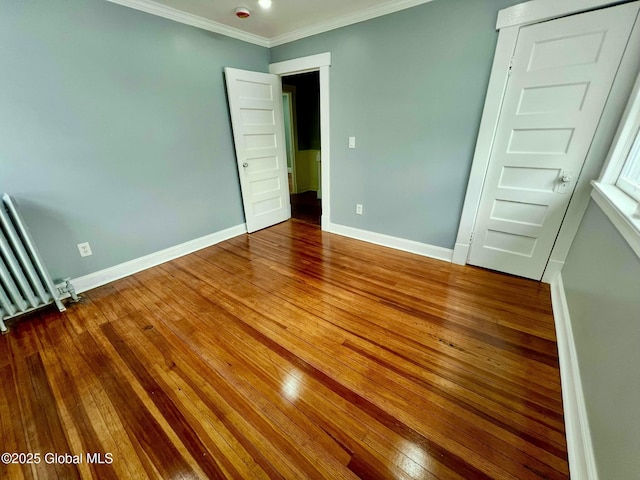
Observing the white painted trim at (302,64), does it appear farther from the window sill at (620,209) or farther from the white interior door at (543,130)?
the window sill at (620,209)

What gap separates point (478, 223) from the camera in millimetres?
2416

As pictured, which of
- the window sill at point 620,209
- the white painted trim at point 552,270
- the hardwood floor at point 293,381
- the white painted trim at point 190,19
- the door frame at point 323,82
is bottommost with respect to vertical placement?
the hardwood floor at point 293,381

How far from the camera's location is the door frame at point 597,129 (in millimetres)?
1646

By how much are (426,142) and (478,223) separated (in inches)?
36.1

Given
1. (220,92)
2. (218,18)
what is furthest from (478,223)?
(218,18)

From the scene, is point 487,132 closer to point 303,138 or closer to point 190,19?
point 190,19

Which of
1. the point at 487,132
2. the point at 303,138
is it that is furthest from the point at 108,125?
the point at 303,138

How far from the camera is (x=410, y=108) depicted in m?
2.48

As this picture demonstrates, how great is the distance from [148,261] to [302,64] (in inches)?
110

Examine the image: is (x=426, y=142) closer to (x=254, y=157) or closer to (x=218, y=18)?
(x=254, y=157)

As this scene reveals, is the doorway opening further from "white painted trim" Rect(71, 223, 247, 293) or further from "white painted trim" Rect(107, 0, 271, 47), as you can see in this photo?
"white painted trim" Rect(107, 0, 271, 47)

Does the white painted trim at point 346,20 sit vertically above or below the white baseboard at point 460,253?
above

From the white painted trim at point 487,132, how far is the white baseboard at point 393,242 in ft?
0.51

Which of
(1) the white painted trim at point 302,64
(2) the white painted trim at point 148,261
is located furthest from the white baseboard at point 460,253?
(2) the white painted trim at point 148,261
